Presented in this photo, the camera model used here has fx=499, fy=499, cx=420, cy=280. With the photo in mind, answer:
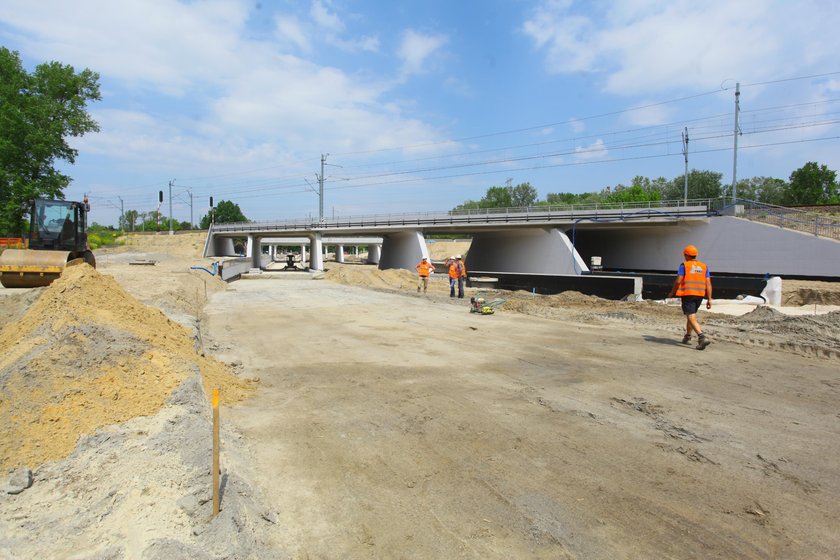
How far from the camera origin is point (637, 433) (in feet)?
16.8

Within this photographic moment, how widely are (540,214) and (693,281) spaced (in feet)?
99.5

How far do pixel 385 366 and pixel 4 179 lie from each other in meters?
36.5

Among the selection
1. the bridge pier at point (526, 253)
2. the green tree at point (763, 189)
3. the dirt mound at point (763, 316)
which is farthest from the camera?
the green tree at point (763, 189)

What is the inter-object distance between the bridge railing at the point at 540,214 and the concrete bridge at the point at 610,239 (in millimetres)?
71

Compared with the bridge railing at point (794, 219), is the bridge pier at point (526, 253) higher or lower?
lower

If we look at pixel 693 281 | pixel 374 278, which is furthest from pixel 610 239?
pixel 693 281

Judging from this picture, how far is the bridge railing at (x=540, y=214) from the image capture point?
3419cm

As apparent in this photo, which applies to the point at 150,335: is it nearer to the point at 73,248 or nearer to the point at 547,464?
the point at 547,464

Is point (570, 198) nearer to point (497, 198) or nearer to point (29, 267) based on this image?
point (497, 198)

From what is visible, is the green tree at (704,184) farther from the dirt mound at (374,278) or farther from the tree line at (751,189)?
the dirt mound at (374,278)

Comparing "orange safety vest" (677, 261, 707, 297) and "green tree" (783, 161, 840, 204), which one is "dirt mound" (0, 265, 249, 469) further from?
"green tree" (783, 161, 840, 204)

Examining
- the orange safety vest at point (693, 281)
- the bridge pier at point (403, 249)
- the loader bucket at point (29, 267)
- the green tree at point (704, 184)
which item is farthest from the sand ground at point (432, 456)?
the green tree at point (704, 184)

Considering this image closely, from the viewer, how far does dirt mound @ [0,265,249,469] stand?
397 cm

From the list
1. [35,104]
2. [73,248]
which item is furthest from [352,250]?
[73,248]
